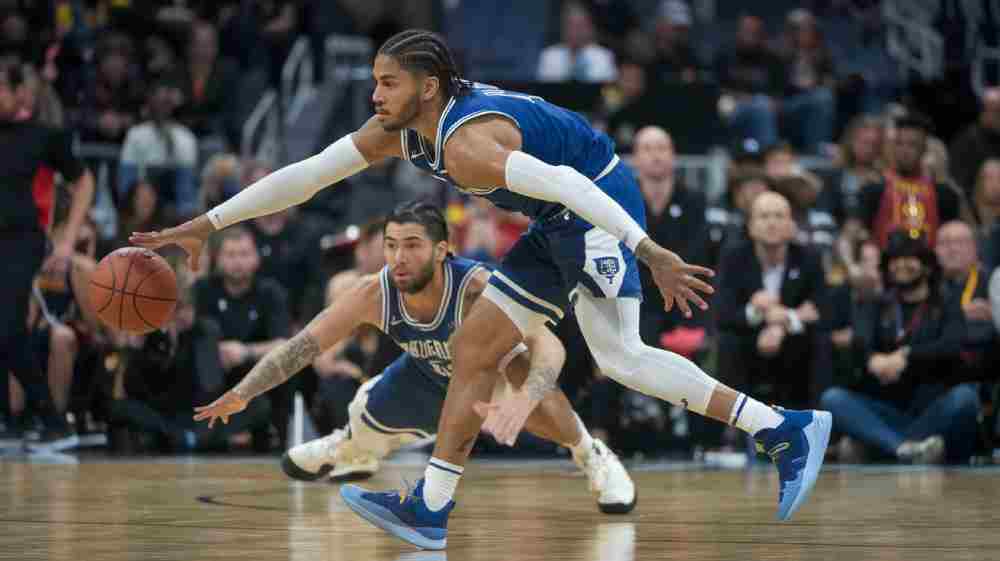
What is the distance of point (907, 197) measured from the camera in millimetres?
11758

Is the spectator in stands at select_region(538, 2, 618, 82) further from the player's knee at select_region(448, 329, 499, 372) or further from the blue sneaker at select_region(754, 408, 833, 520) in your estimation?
the player's knee at select_region(448, 329, 499, 372)

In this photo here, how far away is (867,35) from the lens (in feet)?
59.7

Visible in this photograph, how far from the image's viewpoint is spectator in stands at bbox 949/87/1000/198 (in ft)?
43.8

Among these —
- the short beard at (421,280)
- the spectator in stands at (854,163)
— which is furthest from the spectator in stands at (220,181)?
the short beard at (421,280)

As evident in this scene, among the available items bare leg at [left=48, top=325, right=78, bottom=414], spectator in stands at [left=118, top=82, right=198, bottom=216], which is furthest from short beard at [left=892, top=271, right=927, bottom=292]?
spectator in stands at [left=118, top=82, right=198, bottom=216]

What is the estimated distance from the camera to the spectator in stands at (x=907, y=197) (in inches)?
460

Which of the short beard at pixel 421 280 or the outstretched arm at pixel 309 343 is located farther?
the short beard at pixel 421 280

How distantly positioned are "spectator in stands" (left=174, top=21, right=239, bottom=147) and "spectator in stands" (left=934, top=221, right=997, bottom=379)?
22.7 ft

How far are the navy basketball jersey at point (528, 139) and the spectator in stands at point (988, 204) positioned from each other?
19.1 ft

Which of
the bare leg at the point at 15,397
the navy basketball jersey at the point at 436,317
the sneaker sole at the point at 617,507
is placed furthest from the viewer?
the bare leg at the point at 15,397

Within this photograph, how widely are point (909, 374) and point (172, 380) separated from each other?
4.67m

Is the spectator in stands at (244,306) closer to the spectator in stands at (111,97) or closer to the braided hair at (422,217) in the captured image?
the spectator in stands at (111,97)

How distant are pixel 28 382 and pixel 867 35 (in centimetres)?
1061

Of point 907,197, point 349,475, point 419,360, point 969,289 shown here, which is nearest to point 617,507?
point 419,360
